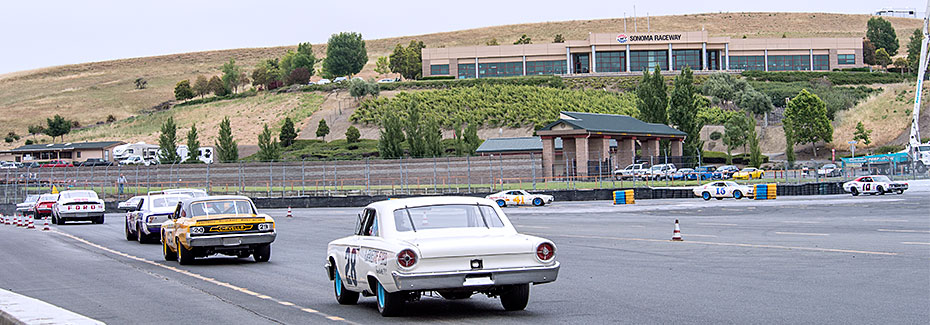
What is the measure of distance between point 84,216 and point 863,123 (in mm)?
80611

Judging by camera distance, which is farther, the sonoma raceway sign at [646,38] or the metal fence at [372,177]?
the sonoma raceway sign at [646,38]

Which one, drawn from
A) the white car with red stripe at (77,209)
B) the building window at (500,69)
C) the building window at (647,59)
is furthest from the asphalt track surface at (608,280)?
the building window at (500,69)

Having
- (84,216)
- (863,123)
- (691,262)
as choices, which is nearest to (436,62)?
(863,123)

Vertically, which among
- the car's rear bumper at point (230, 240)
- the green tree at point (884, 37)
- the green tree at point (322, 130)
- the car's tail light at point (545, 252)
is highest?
the green tree at point (884, 37)

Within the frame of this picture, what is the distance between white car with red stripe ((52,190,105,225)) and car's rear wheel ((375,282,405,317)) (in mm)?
31823

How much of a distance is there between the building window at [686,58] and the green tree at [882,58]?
3801 centimetres

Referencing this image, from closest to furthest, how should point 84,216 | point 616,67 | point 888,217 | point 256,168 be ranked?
point 888,217 → point 84,216 → point 256,168 → point 616,67

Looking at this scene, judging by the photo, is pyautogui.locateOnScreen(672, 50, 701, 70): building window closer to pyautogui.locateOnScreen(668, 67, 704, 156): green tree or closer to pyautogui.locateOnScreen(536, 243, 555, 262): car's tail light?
pyautogui.locateOnScreen(668, 67, 704, 156): green tree

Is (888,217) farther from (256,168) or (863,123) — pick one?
(863,123)

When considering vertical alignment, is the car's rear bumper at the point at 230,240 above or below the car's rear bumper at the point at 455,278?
below

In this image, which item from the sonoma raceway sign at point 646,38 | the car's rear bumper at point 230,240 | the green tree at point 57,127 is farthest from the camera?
the sonoma raceway sign at point 646,38

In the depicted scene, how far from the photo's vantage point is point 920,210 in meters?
32.5

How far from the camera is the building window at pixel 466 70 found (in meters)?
137

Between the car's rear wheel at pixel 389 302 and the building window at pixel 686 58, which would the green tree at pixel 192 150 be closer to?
the building window at pixel 686 58
